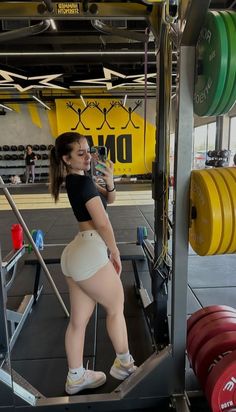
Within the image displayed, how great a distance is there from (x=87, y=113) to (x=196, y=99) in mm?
10462

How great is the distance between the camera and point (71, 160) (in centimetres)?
146

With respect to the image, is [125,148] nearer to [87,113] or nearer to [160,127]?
[87,113]

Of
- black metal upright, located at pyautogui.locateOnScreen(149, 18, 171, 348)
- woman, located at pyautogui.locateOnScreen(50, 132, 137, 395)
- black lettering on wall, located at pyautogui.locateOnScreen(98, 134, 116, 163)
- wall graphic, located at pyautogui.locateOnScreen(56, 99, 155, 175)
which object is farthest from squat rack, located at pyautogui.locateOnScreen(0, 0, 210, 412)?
black lettering on wall, located at pyautogui.locateOnScreen(98, 134, 116, 163)

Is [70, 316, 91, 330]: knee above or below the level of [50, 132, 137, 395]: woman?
below

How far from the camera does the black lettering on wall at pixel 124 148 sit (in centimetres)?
1143

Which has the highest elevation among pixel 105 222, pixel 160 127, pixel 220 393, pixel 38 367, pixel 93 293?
pixel 160 127

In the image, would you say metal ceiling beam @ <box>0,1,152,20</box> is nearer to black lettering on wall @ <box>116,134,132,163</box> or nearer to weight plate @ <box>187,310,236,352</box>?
weight plate @ <box>187,310,236,352</box>

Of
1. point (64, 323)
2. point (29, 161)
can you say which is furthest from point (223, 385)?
point (29, 161)

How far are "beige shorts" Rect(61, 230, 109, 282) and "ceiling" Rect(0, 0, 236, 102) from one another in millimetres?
857

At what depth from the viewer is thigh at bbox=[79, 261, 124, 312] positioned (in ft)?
4.78

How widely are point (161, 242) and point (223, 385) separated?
738 mm

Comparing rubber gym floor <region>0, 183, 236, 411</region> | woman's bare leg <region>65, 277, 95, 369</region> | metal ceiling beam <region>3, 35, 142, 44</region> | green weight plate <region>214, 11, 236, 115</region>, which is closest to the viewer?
green weight plate <region>214, 11, 236, 115</region>

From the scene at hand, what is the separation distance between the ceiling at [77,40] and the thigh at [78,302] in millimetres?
1102

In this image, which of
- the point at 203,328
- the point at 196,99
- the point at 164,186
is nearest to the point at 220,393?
the point at 203,328
